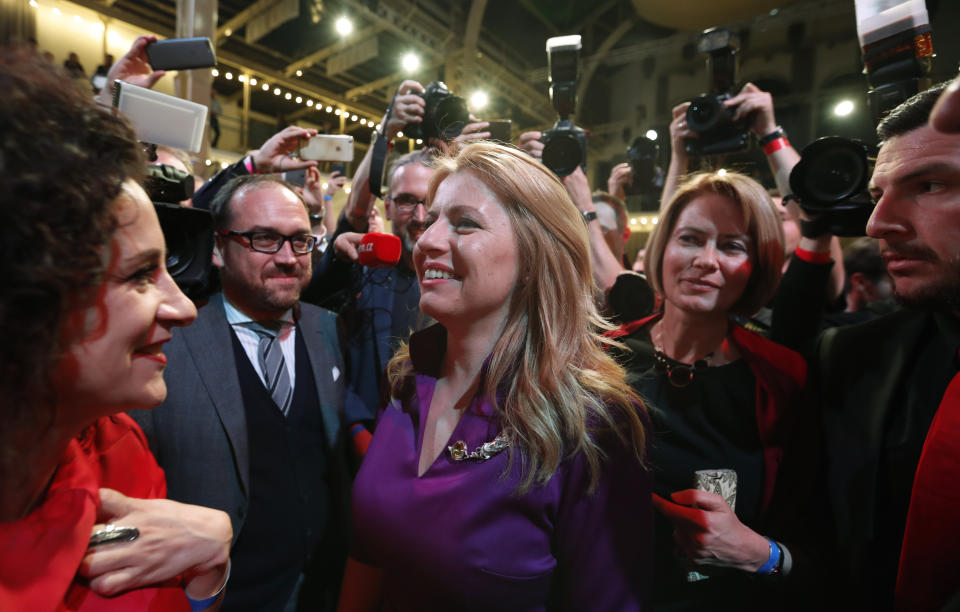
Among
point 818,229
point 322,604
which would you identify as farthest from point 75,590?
point 818,229

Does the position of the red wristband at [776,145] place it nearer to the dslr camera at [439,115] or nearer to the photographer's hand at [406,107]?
the dslr camera at [439,115]

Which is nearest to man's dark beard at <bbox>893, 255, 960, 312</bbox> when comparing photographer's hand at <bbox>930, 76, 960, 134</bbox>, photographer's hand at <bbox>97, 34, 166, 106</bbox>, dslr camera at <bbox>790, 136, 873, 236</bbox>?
dslr camera at <bbox>790, 136, 873, 236</bbox>

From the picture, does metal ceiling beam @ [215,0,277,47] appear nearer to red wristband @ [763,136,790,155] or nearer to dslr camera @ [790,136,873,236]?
red wristband @ [763,136,790,155]

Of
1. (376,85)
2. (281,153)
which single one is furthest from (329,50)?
(281,153)

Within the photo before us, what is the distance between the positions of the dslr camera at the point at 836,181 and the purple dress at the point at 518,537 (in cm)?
94

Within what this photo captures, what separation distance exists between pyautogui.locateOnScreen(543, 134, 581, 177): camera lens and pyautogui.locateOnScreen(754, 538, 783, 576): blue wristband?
1.49m

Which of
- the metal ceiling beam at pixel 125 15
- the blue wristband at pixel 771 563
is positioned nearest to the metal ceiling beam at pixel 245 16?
the metal ceiling beam at pixel 125 15

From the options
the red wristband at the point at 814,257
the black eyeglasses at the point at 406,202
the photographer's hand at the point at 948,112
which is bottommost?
the red wristband at the point at 814,257

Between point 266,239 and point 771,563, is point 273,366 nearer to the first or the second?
point 266,239

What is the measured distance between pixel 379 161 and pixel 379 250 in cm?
67

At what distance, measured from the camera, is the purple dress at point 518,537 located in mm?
1020

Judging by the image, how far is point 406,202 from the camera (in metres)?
2.21

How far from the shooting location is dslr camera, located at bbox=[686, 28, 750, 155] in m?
1.77

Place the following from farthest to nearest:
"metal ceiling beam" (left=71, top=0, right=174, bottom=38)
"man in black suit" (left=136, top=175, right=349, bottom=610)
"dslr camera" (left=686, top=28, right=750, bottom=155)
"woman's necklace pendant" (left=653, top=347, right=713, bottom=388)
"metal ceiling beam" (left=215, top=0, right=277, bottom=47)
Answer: "metal ceiling beam" (left=215, top=0, right=277, bottom=47) → "metal ceiling beam" (left=71, top=0, right=174, bottom=38) → "dslr camera" (left=686, top=28, right=750, bottom=155) → "woman's necklace pendant" (left=653, top=347, right=713, bottom=388) → "man in black suit" (left=136, top=175, right=349, bottom=610)
